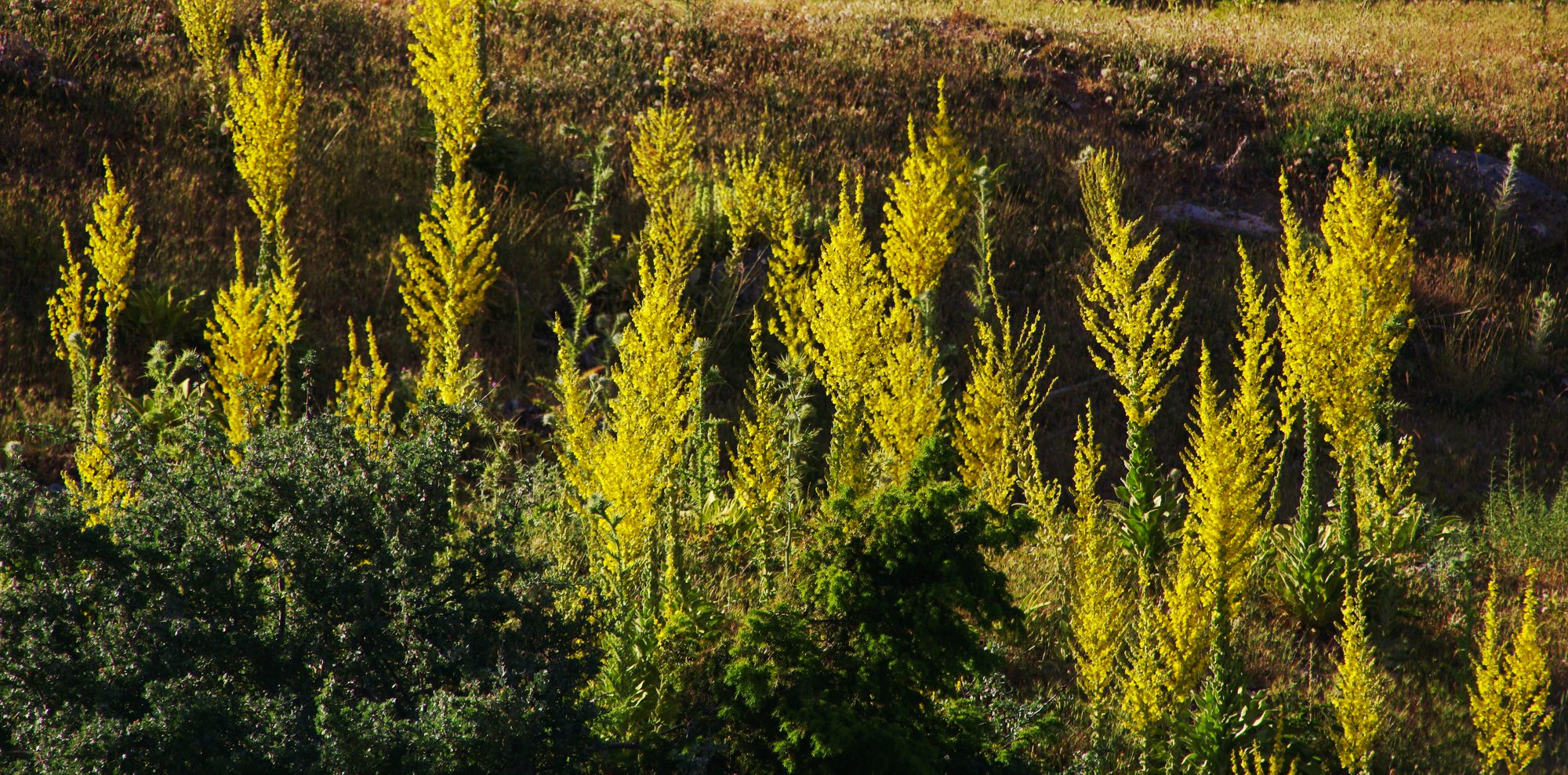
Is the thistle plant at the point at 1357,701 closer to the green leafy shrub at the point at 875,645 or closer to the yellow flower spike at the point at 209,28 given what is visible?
the green leafy shrub at the point at 875,645

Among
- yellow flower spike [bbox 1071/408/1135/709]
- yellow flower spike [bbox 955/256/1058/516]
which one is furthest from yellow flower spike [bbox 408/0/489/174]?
yellow flower spike [bbox 1071/408/1135/709]

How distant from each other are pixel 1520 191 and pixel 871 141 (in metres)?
6.82

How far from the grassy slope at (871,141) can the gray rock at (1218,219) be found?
0.18 meters

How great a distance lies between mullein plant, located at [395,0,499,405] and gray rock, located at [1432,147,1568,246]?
10.4 meters

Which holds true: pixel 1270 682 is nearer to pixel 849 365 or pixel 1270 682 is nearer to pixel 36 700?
pixel 849 365

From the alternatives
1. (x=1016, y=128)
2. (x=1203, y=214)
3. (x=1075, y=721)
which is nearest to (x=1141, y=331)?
(x=1075, y=721)

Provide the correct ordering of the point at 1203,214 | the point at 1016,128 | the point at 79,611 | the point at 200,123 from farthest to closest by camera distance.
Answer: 1. the point at 1016,128
2. the point at 1203,214
3. the point at 200,123
4. the point at 79,611

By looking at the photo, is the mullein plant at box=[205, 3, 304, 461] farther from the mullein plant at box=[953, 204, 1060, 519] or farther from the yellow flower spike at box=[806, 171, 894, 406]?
the mullein plant at box=[953, 204, 1060, 519]

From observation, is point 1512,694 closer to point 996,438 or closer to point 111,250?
point 996,438

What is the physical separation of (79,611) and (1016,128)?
36.8 feet

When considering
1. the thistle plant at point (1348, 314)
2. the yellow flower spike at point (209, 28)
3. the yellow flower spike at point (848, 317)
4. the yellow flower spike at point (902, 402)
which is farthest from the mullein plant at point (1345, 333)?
the yellow flower spike at point (209, 28)

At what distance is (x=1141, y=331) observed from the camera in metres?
6.04

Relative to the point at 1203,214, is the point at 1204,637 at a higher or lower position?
lower

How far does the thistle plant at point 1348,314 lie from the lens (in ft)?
20.4
